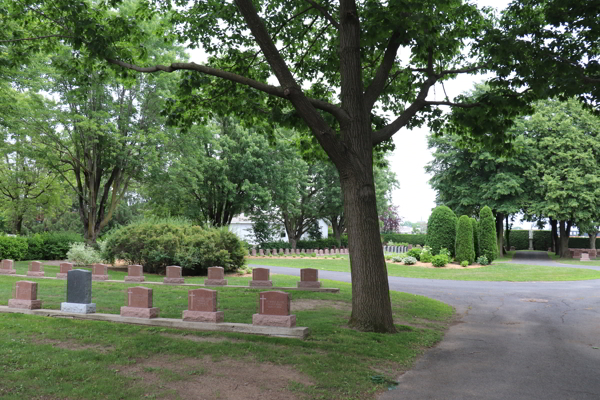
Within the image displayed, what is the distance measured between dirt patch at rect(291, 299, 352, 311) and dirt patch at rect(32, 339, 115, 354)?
458cm

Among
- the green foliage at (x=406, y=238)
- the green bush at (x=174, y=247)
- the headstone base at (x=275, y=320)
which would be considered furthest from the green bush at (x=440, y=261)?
the green foliage at (x=406, y=238)

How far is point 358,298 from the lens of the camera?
839 centimetres

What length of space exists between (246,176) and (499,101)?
24991 mm

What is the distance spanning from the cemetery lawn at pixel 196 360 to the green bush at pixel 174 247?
8.58m

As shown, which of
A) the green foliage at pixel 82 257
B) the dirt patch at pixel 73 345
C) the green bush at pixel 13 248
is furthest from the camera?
the green bush at pixel 13 248

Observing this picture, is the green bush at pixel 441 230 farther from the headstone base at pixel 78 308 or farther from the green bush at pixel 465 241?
the headstone base at pixel 78 308

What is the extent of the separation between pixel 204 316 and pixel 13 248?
17732mm

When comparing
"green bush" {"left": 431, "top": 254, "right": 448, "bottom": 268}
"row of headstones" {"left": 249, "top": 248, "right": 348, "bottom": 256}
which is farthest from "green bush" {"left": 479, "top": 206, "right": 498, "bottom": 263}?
"row of headstones" {"left": 249, "top": 248, "right": 348, "bottom": 256}

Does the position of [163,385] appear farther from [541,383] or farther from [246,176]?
[246,176]

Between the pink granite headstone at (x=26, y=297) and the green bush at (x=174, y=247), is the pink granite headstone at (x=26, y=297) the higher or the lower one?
the lower one

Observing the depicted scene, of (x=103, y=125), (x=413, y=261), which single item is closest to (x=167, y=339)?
(x=103, y=125)

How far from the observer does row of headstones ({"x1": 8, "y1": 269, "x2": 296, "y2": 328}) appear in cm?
811

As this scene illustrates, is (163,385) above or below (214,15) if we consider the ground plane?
below

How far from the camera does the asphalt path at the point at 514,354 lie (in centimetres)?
558
